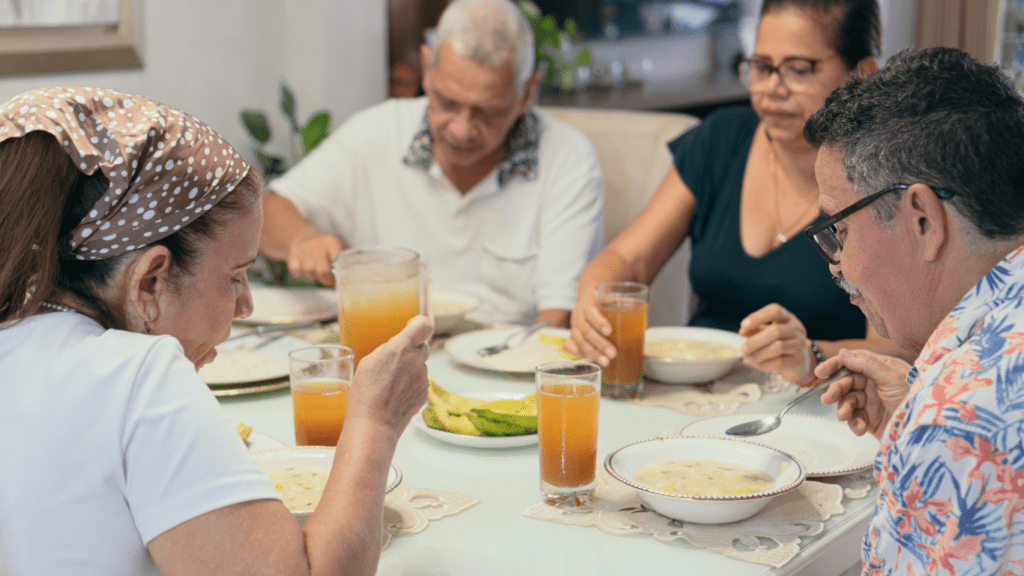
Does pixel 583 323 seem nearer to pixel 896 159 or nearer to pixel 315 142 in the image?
pixel 896 159

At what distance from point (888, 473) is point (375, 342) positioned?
947mm

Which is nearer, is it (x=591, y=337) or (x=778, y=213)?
(x=591, y=337)

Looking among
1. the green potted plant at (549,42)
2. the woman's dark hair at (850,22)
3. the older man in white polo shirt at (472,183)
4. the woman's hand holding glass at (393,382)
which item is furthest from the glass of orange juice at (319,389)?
the green potted plant at (549,42)

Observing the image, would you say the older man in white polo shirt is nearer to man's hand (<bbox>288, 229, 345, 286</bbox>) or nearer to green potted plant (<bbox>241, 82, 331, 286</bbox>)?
man's hand (<bbox>288, 229, 345, 286</bbox>)

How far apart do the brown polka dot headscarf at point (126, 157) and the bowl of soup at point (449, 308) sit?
982mm

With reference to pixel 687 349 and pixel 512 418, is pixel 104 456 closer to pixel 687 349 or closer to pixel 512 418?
pixel 512 418

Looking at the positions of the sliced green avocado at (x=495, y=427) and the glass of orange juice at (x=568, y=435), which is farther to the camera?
the sliced green avocado at (x=495, y=427)

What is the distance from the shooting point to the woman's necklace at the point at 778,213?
2.04m

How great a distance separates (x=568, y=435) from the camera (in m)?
1.14

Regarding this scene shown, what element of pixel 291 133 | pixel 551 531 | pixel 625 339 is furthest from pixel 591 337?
pixel 291 133

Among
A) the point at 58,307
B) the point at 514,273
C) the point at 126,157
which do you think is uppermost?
the point at 126,157

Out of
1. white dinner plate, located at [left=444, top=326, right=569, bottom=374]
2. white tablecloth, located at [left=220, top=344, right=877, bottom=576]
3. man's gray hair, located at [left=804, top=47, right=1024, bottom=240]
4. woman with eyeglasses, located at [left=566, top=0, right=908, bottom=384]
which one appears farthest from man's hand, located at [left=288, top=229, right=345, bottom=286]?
man's gray hair, located at [left=804, top=47, right=1024, bottom=240]

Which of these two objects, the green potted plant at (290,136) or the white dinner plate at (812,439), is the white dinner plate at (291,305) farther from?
the green potted plant at (290,136)

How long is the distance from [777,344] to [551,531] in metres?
0.60
